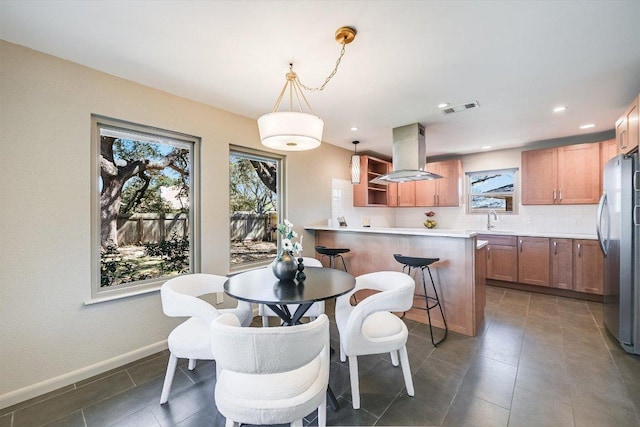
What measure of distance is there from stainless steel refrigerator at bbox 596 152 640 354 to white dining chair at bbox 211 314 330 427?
290 centimetres

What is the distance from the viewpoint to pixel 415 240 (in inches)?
121

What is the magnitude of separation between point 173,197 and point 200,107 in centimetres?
100

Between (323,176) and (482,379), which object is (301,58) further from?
(482,379)

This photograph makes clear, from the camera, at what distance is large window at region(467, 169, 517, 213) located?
187 inches

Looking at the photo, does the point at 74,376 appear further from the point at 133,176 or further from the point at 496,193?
the point at 496,193

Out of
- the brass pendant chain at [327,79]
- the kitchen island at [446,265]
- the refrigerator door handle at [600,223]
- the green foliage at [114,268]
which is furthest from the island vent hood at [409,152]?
the green foliage at [114,268]

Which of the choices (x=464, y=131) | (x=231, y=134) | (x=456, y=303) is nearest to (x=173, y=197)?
(x=231, y=134)

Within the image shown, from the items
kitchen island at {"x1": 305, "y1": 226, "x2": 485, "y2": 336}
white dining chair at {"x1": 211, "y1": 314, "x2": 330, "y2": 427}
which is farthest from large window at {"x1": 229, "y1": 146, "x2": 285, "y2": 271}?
white dining chair at {"x1": 211, "y1": 314, "x2": 330, "y2": 427}

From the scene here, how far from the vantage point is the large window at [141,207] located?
228 centimetres

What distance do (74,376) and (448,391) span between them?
280cm

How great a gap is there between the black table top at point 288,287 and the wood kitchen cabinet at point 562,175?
4103 millimetres

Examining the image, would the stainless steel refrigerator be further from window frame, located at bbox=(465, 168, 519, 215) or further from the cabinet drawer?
window frame, located at bbox=(465, 168, 519, 215)

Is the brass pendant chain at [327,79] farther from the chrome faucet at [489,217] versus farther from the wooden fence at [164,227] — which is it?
the chrome faucet at [489,217]

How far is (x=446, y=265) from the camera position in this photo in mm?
2846
